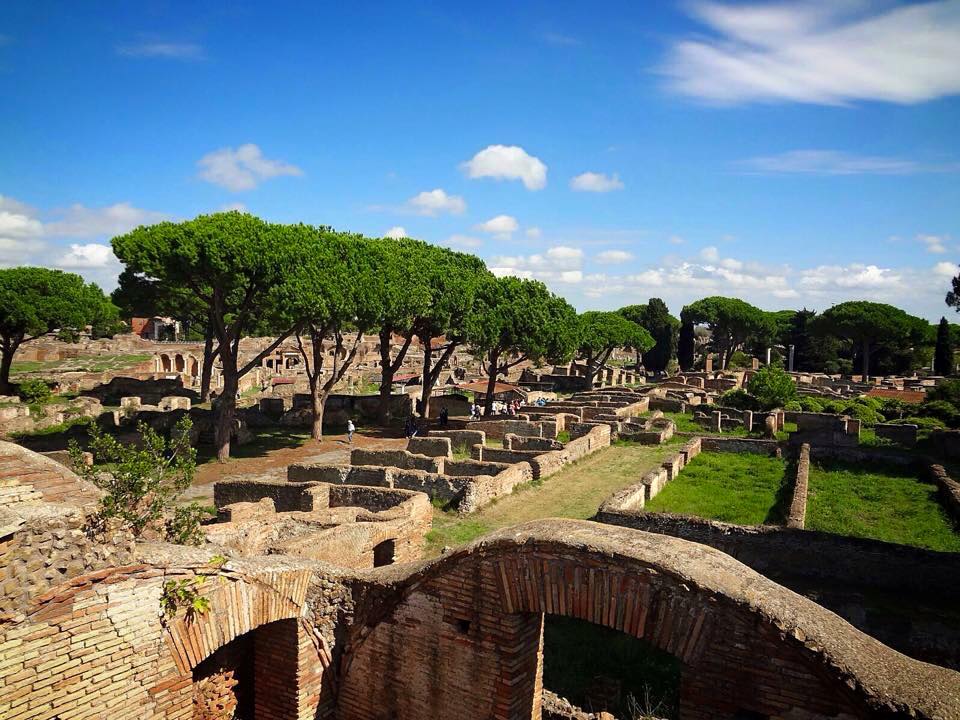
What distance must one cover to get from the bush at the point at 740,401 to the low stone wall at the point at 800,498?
10618mm

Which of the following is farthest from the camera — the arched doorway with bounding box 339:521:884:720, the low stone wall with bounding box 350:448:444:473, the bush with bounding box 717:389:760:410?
the bush with bounding box 717:389:760:410

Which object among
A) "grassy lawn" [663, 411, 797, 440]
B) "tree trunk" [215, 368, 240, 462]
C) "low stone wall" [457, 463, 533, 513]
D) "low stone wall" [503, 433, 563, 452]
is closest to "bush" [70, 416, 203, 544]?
"low stone wall" [457, 463, 533, 513]

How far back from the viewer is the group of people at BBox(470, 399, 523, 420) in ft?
106

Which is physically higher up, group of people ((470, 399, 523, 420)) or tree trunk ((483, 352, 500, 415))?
tree trunk ((483, 352, 500, 415))

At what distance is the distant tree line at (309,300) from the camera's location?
20.8 metres

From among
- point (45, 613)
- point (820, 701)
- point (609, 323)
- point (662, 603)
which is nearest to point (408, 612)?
point (662, 603)

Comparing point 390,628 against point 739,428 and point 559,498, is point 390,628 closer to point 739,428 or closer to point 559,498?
point 559,498

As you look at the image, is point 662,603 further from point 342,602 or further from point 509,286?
point 509,286

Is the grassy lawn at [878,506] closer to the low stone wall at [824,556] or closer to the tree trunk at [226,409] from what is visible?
the low stone wall at [824,556]

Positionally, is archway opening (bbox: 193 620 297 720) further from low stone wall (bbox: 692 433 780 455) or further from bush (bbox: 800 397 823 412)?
bush (bbox: 800 397 823 412)

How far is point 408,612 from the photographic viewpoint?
611cm

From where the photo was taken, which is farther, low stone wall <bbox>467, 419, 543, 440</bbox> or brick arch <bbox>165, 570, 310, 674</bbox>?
low stone wall <bbox>467, 419, 543, 440</bbox>

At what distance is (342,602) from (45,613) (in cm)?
251

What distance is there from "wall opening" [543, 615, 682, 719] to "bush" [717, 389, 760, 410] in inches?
996
